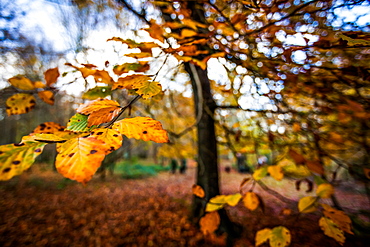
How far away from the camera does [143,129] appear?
1.55ft

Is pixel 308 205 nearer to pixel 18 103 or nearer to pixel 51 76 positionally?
pixel 51 76

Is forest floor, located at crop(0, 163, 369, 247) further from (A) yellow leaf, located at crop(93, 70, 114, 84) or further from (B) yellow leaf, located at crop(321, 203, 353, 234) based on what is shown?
(A) yellow leaf, located at crop(93, 70, 114, 84)

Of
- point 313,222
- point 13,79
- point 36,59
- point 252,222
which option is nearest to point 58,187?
point 36,59

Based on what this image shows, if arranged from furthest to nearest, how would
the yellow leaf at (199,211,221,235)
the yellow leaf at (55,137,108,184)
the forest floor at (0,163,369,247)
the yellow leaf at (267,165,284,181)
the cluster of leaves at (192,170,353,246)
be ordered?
the forest floor at (0,163,369,247)
the yellow leaf at (199,211,221,235)
the yellow leaf at (267,165,284,181)
the cluster of leaves at (192,170,353,246)
the yellow leaf at (55,137,108,184)

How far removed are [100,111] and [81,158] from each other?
0.58 feet

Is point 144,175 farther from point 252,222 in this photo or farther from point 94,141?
point 94,141

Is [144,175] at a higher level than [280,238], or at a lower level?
lower

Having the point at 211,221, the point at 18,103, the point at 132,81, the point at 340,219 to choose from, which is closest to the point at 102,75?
the point at 132,81

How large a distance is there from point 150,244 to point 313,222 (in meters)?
3.87

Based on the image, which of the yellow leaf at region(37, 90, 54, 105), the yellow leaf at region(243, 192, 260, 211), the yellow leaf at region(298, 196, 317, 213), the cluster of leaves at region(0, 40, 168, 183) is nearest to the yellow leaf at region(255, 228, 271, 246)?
the yellow leaf at region(243, 192, 260, 211)

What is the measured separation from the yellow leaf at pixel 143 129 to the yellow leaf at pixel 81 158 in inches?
3.3

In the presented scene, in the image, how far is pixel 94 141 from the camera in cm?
39

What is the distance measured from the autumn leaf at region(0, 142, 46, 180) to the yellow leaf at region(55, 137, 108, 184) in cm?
5

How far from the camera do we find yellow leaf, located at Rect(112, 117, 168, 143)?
17.9 inches
